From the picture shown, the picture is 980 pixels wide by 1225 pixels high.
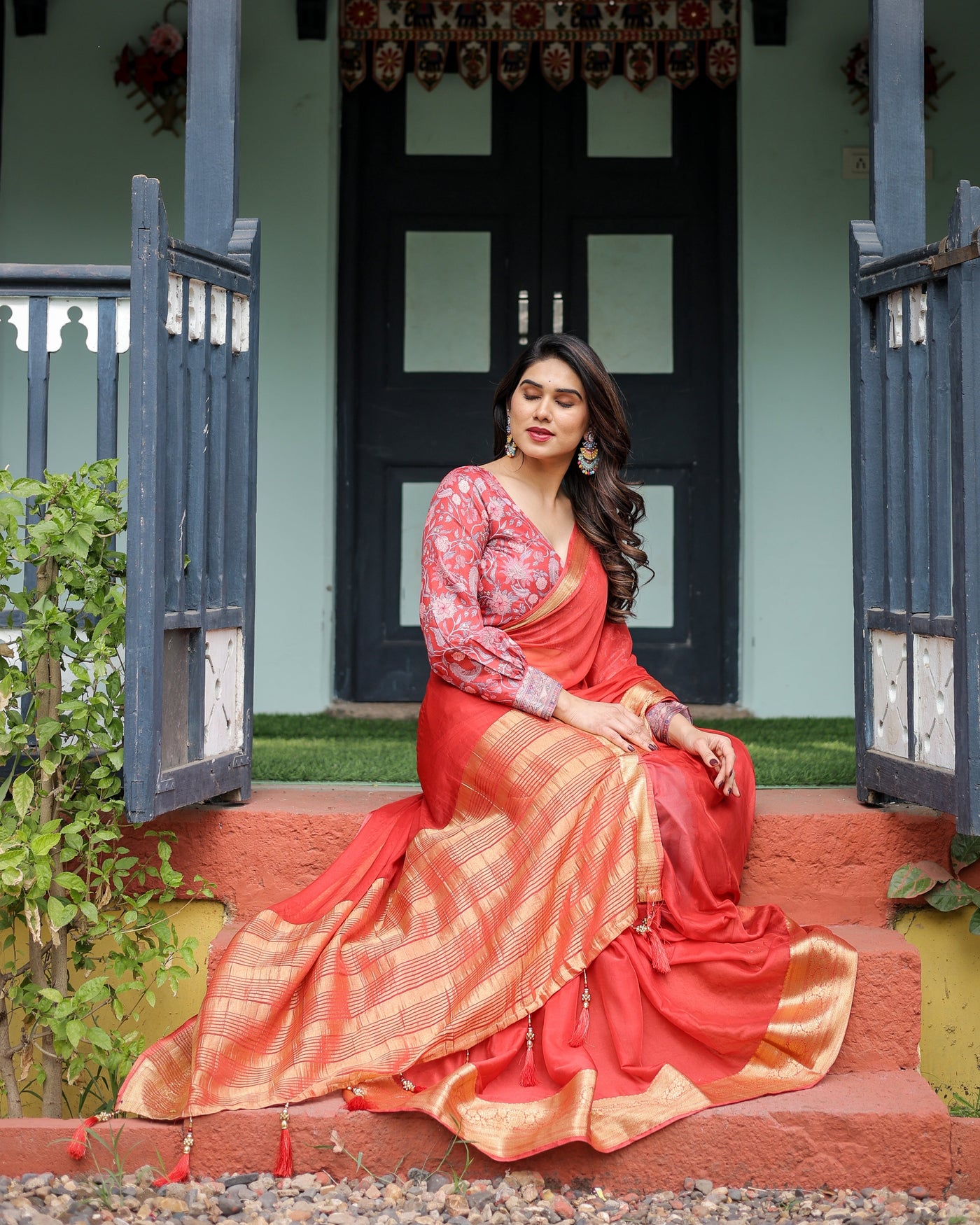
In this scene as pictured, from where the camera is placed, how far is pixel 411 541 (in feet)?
18.5

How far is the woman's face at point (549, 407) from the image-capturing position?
3197mm

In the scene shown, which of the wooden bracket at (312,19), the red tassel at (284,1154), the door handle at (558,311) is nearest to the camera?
the red tassel at (284,1154)

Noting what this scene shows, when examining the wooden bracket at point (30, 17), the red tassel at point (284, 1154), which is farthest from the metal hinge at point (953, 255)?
the wooden bracket at point (30, 17)

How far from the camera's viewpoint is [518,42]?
17.7 ft

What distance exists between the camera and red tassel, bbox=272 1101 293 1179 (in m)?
2.55

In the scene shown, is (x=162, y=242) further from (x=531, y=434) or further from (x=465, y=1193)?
(x=465, y=1193)

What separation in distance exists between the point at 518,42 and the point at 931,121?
1.72 meters

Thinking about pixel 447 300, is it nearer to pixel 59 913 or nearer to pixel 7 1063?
pixel 59 913

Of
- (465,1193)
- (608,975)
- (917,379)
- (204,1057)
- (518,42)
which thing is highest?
(518,42)

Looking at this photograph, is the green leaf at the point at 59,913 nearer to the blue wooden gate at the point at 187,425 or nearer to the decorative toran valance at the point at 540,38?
the blue wooden gate at the point at 187,425

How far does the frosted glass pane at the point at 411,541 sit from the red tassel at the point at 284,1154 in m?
3.17

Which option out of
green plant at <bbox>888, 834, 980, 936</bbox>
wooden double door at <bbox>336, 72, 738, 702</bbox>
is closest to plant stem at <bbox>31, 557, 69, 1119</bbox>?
green plant at <bbox>888, 834, 980, 936</bbox>

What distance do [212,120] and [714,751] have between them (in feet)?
6.55

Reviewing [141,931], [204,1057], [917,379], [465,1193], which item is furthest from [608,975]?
[917,379]
